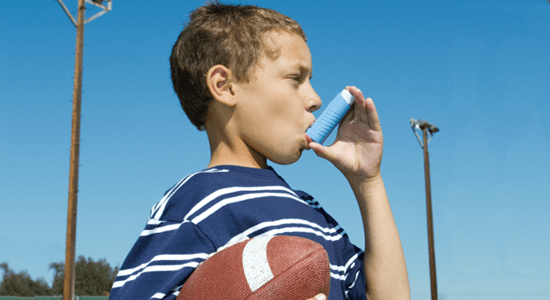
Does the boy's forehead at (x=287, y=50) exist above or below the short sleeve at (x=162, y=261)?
above

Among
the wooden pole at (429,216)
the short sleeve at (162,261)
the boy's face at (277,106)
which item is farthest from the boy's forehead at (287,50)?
the wooden pole at (429,216)

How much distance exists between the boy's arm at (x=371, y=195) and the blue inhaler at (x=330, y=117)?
5 centimetres

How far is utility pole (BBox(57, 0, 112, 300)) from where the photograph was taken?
8508 millimetres

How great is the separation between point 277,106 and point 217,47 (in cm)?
40

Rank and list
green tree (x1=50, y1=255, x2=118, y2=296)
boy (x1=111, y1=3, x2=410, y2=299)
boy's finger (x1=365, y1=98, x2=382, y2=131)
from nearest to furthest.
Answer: boy (x1=111, y1=3, x2=410, y2=299), boy's finger (x1=365, y1=98, x2=382, y2=131), green tree (x1=50, y1=255, x2=118, y2=296)

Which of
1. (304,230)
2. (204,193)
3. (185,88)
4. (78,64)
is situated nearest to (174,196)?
(204,193)

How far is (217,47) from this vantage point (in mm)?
2059

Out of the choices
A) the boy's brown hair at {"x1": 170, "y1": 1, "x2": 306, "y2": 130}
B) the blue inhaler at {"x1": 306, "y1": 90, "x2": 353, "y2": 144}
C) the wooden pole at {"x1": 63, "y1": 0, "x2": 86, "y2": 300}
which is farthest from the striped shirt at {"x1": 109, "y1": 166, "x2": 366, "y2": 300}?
the wooden pole at {"x1": 63, "y1": 0, "x2": 86, "y2": 300}

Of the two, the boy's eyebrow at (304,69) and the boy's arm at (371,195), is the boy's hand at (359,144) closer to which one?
the boy's arm at (371,195)

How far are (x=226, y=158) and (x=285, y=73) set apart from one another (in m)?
0.42

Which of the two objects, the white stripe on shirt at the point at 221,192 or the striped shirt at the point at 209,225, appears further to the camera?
the white stripe on shirt at the point at 221,192

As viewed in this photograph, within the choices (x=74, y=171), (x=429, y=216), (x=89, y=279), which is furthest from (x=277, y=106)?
(x=89, y=279)

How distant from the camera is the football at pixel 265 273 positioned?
1.42 meters

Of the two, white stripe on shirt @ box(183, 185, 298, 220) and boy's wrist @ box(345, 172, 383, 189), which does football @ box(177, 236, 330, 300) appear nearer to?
white stripe on shirt @ box(183, 185, 298, 220)
